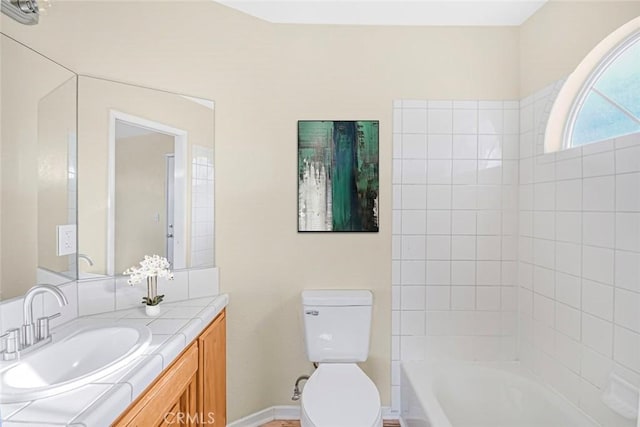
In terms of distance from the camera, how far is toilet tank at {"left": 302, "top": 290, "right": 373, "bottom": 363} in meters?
1.88

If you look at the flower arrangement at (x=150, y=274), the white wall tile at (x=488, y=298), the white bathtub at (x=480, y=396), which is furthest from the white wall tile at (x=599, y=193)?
the flower arrangement at (x=150, y=274)

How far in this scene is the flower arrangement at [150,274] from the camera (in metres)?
1.58

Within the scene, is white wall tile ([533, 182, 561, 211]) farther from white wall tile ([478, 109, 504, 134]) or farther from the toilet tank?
the toilet tank

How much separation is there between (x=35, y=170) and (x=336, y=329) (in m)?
1.56

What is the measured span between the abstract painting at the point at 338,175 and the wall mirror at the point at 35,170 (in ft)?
3.71

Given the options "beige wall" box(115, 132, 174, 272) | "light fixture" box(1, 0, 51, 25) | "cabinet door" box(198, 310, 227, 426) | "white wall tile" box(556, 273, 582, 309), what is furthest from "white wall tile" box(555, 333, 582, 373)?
"light fixture" box(1, 0, 51, 25)

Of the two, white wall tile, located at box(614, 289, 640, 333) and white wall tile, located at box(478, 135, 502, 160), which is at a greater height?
white wall tile, located at box(478, 135, 502, 160)

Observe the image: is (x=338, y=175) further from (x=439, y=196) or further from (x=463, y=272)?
(x=463, y=272)

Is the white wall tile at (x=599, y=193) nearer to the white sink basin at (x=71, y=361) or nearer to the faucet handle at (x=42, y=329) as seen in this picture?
the white sink basin at (x=71, y=361)

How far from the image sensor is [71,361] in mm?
1190

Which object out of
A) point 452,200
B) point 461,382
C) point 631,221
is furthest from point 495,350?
point 631,221

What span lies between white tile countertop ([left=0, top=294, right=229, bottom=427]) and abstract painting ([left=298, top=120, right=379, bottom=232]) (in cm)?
89

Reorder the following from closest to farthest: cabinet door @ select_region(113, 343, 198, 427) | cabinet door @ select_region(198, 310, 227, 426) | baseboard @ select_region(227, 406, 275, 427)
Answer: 1. cabinet door @ select_region(113, 343, 198, 427)
2. cabinet door @ select_region(198, 310, 227, 426)
3. baseboard @ select_region(227, 406, 275, 427)

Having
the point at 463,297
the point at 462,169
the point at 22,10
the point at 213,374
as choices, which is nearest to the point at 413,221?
the point at 462,169
